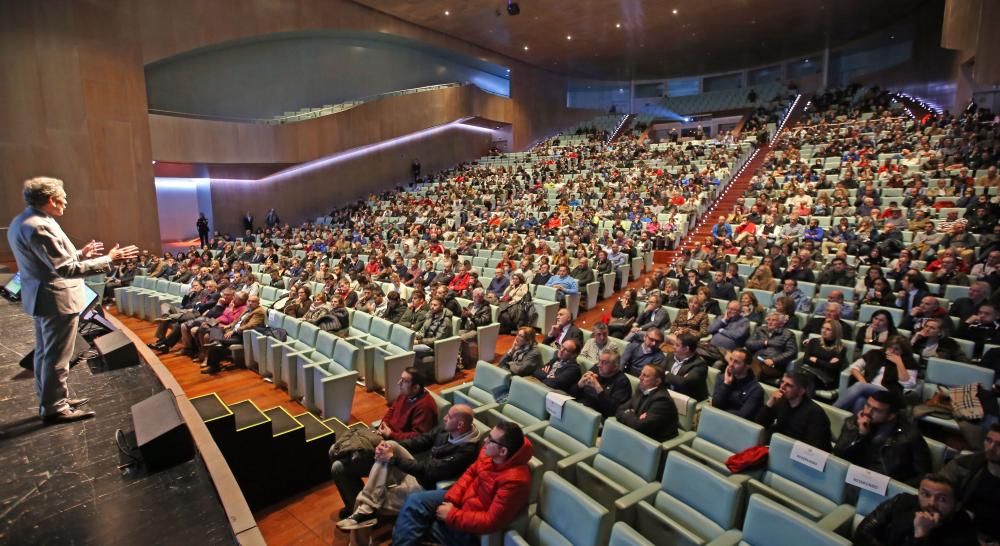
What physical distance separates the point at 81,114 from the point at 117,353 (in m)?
9.55

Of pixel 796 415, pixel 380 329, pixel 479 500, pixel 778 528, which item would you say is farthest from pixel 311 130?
pixel 778 528

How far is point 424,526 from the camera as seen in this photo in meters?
2.31

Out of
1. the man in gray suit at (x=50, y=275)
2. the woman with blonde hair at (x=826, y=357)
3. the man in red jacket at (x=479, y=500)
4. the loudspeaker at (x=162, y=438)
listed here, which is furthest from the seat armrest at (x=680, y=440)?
the man in gray suit at (x=50, y=275)

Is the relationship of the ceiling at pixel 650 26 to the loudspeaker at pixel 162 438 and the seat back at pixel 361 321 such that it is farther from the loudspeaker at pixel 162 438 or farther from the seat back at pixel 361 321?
the loudspeaker at pixel 162 438

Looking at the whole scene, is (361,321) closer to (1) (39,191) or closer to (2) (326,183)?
(1) (39,191)

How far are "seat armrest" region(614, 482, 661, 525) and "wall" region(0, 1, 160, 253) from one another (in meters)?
11.6

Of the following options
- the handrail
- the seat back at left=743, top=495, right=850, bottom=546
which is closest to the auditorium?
the seat back at left=743, top=495, right=850, bottom=546

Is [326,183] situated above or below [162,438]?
above

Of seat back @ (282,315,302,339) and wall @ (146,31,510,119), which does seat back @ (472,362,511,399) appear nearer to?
seat back @ (282,315,302,339)

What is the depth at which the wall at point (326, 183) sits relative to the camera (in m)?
14.4

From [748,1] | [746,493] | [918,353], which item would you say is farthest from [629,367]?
[748,1]

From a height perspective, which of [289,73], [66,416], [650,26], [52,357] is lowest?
[66,416]

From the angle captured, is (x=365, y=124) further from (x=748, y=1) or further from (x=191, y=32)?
(x=748, y=1)

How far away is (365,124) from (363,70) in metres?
2.27
